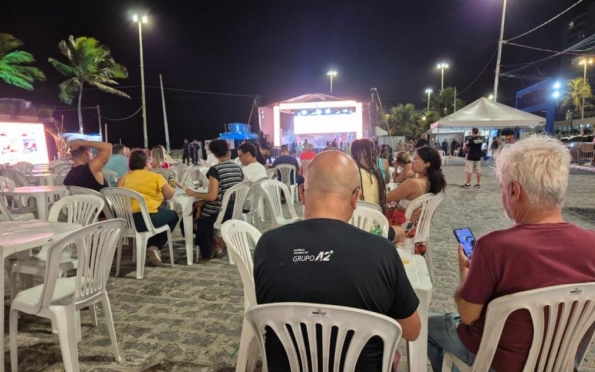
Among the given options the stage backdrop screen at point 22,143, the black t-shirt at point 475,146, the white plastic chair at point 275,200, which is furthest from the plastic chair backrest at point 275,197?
the stage backdrop screen at point 22,143

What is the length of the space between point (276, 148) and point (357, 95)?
5599mm

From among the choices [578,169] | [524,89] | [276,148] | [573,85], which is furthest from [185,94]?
[524,89]

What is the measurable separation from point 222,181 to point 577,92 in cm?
4619

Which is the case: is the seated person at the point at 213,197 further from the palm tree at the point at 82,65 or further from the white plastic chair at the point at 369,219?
the palm tree at the point at 82,65

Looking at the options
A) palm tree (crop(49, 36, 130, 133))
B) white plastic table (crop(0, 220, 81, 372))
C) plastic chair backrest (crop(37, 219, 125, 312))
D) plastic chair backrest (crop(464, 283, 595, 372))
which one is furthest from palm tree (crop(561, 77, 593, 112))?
white plastic table (crop(0, 220, 81, 372))

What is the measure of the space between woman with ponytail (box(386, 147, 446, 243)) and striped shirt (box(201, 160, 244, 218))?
190 cm

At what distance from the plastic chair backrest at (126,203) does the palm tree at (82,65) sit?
20.4 meters

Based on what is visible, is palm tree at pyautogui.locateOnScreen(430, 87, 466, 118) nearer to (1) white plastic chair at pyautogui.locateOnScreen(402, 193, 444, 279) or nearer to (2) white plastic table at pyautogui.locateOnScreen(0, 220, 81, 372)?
(1) white plastic chair at pyautogui.locateOnScreen(402, 193, 444, 279)

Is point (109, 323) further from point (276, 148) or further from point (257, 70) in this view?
point (257, 70)

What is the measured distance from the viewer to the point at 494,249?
1.33m

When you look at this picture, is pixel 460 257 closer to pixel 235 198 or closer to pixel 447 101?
→ pixel 235 198

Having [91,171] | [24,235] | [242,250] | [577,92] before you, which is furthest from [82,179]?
[577,92]

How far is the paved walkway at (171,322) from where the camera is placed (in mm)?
2398

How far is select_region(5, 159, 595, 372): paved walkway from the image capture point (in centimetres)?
240
